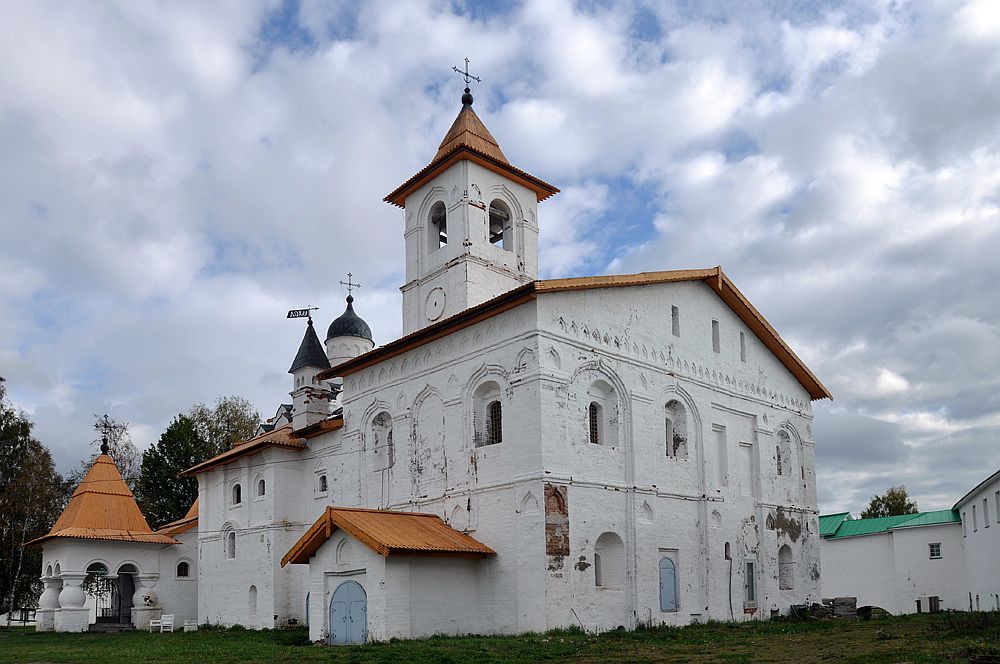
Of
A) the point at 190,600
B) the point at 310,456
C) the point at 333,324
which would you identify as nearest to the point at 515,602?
the point at 310,456

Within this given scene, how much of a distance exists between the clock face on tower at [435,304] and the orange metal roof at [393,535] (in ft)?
22.8

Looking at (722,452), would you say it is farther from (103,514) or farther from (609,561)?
(103,514)

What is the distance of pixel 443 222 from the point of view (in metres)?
27.3

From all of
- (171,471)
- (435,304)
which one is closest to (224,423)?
(171,471)

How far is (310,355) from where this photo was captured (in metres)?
34.3

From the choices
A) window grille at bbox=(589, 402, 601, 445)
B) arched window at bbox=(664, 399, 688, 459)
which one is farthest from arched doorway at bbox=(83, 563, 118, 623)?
arched window at bbox=(664, 399, 688, 459)

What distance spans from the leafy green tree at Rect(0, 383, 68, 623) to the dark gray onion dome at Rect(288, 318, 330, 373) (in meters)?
12.1

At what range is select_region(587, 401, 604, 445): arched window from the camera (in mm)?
20625

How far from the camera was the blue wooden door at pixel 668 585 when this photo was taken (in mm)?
20581

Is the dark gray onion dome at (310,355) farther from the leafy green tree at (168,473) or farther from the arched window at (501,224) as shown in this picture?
the leafy green tree at (168,473)

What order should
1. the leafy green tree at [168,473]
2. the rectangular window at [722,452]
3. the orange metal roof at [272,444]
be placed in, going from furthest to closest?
the leafy green tree at [168,473] < the orange metal roof at [272,444] < the rectangular window at [722,452]

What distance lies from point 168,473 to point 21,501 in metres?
8.21

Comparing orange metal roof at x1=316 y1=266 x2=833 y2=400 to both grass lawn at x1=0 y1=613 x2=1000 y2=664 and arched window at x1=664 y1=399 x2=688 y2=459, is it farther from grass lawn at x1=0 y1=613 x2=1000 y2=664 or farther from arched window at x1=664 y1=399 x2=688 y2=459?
grass lawn at x1=0 y1=613 x2=1000 y2=664

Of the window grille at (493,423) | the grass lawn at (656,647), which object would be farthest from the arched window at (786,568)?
the window grille at (493,423)
